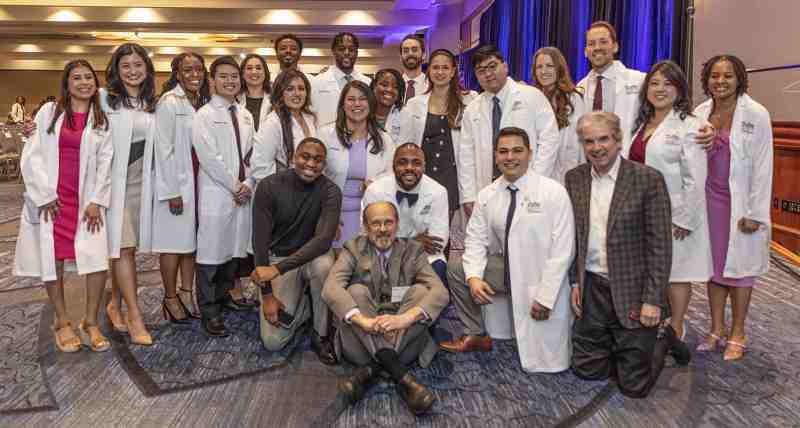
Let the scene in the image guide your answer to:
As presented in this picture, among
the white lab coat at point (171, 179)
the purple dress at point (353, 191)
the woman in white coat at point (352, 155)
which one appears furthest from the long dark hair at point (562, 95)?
the white lab coat at point (171, 179)

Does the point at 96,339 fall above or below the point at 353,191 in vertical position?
below

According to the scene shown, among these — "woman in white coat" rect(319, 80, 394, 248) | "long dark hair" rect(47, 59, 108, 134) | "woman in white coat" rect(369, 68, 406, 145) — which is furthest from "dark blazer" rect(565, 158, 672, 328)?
"long dark hair" rect(47, 59, 108, 134)

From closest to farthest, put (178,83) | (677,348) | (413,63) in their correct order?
(677,348), (178,83), (413,63)

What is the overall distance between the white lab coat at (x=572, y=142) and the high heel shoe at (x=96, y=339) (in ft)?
8.62

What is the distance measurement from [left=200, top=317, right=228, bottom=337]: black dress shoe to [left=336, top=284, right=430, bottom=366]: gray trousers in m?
0.81

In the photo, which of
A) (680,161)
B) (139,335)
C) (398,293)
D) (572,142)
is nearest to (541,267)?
(398,293)

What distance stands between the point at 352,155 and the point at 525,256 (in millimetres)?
1114

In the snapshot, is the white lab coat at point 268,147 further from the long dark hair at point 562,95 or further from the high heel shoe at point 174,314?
the long dark hair at point 562,95

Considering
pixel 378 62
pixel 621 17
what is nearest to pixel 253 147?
pixel 621 17

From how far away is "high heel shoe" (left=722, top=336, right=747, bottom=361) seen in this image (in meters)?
2.96

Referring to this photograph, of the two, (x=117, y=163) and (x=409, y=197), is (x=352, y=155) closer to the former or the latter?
(x=409, y=197)

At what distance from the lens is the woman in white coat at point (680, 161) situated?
2867 millimetres

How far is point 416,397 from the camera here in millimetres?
2379

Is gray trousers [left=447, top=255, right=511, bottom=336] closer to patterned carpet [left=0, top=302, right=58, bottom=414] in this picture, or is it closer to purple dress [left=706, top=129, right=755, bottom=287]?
purple dress [left=706, top=129, right=755, bottom=287]
